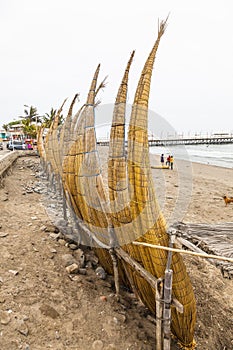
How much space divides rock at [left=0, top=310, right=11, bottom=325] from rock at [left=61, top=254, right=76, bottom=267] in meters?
1.26

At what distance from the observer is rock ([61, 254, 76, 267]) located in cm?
414

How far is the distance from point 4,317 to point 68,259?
4.69ft

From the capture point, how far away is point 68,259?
4215 millimetres

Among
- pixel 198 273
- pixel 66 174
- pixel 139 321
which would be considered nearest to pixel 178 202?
pixel 198 273

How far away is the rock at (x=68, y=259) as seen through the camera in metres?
4.14

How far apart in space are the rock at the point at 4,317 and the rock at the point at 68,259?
4.14 feet

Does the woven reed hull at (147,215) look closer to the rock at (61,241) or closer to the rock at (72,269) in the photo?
the rock at (72,269)

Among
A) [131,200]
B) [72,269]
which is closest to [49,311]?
[72,269]

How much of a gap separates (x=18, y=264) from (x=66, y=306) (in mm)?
1064

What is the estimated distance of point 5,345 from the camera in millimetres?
2609

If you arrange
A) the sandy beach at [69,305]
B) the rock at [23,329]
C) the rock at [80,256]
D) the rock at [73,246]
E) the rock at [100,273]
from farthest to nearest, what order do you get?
the rock at [73,246] < the rock at [80,256] < the rock at [100,273] < the sandy beach at [69,305] < the rock at [23,329]

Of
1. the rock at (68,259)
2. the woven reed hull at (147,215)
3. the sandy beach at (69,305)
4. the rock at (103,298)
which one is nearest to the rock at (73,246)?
the sandy beach at (69,305)

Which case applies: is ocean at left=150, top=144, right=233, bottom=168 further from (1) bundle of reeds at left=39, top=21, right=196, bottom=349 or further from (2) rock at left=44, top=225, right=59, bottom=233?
(2) rock at left=44, top=225, right=59, bottom=233

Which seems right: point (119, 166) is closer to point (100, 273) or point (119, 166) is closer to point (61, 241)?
point (100, 273)
